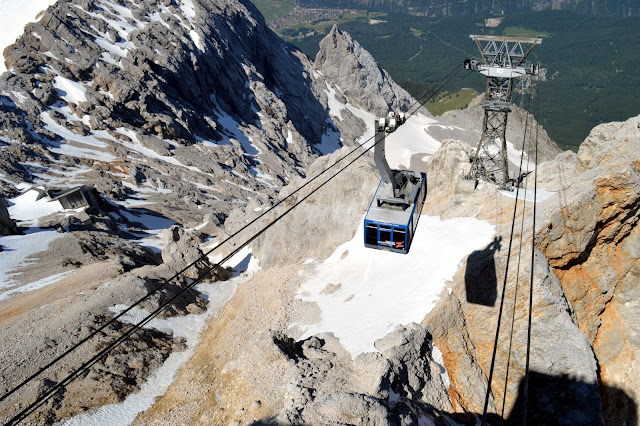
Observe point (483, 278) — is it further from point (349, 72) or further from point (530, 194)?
point (349, 72)

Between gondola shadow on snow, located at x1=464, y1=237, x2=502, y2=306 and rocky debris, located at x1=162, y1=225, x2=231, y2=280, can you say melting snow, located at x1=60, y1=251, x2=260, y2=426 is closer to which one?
rocky debris, located at x1=162, y1=225, x2=231, y2=280

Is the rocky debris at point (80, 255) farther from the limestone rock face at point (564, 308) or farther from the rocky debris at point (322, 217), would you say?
the limestone rock face at point (564, 308)

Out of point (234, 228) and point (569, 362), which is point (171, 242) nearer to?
point (234, 228)

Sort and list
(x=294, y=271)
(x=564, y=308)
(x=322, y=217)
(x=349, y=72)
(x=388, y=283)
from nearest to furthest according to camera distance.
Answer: (x=564, y=308)
(x=388, y=283)
(x=294, y=271)
(x=322, y=217)
(x=349, y=72)

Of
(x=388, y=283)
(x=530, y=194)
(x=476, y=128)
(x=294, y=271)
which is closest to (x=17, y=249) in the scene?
(x=294, y=271)

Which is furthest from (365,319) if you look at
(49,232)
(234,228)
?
(49,232)
